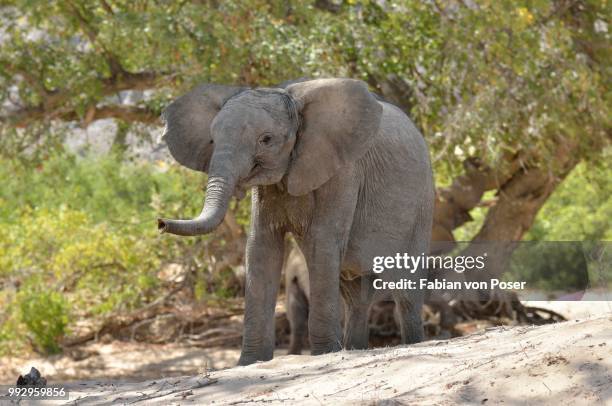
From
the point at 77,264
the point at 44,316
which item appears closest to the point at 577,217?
the point at 77,264

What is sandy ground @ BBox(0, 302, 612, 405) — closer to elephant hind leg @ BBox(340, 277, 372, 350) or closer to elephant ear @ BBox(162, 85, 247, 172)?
elephant hind leg @ BBox(340, 277, 372, 350)

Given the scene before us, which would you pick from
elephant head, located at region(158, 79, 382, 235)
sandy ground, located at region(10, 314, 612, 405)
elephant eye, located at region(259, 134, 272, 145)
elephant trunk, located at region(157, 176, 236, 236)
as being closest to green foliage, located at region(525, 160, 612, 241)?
elephant head, located at region(158, 79, 382, 235)

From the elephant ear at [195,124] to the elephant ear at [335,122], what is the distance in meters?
0.48

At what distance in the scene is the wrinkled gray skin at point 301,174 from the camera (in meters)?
6.43

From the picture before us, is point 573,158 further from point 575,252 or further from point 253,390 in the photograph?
point 253,390

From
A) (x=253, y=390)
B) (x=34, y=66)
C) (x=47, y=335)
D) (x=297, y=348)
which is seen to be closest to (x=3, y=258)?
(x=47, y=335)

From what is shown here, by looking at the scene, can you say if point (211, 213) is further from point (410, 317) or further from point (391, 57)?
point (391, 57)

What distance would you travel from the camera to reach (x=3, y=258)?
13.7m

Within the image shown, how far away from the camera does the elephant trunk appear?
5.41 m

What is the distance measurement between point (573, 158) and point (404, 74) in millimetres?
2466

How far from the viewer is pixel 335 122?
674 cm

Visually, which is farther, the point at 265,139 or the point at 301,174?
the point at 301,174

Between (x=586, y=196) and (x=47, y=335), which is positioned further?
(x=586, y=196)

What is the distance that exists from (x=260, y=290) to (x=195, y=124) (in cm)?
109
